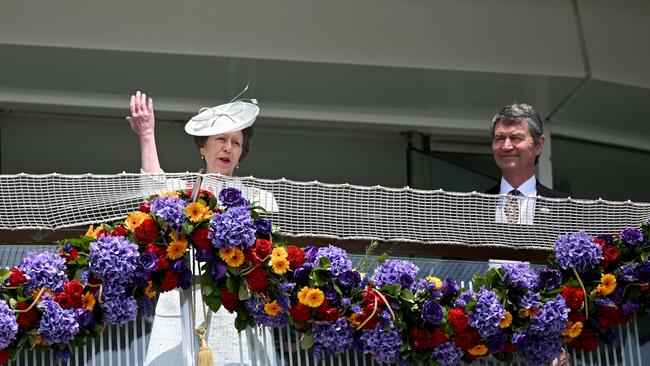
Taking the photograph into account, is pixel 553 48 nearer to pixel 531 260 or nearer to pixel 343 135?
pixel 343 135

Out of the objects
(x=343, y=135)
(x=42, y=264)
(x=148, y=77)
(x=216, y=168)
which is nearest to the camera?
(x=42, y=264)

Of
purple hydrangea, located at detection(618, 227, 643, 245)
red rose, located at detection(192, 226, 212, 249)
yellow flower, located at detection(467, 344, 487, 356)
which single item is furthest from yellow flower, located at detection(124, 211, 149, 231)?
purple hydrangea, located at detection(618, 227, 643, 245)

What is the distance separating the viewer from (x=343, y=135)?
39.3 feet

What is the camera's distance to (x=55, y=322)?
623cm

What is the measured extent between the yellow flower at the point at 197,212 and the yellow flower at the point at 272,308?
1.42ft

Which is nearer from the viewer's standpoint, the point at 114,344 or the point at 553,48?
the point at 114,344

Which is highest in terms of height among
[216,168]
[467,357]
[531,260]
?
[216,168]

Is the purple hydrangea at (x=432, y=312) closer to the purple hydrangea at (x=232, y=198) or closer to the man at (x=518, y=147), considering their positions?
the purple hydrangea at (x=232, y=198)

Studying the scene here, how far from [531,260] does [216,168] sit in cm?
166

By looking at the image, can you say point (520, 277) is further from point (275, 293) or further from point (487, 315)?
point (275, 293)

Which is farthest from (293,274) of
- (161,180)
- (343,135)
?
(343,135)

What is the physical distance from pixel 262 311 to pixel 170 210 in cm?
55

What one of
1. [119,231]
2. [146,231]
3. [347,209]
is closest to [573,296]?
[347,209]

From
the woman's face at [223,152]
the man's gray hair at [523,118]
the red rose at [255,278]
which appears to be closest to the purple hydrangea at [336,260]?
the red rose at [255,278]
